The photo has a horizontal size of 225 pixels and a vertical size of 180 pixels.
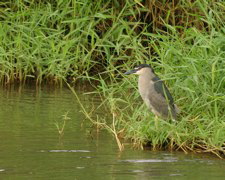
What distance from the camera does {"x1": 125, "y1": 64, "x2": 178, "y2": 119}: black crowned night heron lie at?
31.2 ft

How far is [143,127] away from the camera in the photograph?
9.23m

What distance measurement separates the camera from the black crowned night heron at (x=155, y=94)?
952 cm

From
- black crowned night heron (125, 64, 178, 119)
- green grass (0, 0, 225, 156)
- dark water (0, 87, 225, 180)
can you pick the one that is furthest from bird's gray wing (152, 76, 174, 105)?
dark water (0, 87, 225, 180)

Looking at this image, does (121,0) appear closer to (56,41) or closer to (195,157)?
(56,41)

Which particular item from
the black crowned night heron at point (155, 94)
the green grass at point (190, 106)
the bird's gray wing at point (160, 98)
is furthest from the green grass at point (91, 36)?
the bird's gray wing at point (160, 98)

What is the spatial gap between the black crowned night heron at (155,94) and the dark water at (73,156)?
21.4 inches

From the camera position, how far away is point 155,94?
9.80 metres

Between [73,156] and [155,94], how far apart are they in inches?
51.9

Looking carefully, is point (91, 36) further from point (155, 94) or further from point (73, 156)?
point (73, 156)

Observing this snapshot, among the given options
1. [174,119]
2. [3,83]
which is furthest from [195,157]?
[3,83]

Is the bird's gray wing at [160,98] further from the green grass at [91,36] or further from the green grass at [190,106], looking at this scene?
the green grass at [91,36]

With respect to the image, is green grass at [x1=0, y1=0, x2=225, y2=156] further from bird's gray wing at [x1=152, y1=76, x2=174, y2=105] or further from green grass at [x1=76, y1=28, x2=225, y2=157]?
bird's gray wing at [x1=152, y1=76, x2=174, y2=105]

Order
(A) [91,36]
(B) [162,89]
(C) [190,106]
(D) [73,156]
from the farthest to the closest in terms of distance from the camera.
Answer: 1. (A) [91,36]
2. (B) [162,89]
3. (C) [190,106]
4. (D) [73,156]

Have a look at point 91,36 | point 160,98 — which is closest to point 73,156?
point 160,98
